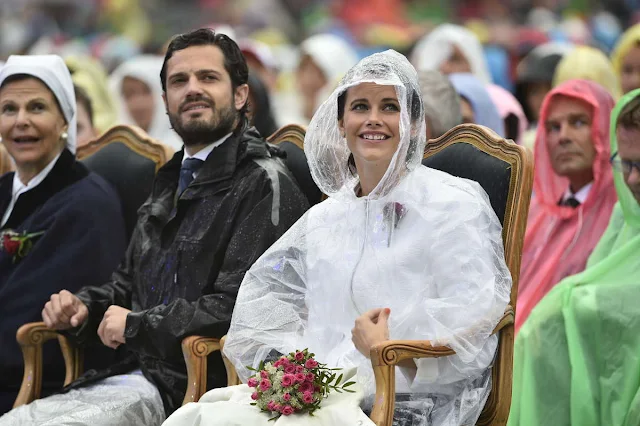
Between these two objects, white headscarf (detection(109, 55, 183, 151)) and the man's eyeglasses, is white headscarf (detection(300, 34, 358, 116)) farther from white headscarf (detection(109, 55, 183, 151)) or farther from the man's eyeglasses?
the man's eyeglasses

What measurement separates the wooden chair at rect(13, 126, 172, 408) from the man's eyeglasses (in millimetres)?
1740

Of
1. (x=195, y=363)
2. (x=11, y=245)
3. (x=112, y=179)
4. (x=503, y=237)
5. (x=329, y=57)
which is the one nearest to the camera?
(x=503, y=237)

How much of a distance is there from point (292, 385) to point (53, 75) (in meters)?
2.06

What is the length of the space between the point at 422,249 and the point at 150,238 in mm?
1178

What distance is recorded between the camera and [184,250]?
3.88 m

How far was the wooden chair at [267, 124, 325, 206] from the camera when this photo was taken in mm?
4102

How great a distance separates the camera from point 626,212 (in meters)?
4.09

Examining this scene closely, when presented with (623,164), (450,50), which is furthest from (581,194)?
(450,50)

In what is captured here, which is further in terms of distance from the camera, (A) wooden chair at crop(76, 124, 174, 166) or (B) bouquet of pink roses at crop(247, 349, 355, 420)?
(A) wooden chair at crop(76, 124, 174, 166)

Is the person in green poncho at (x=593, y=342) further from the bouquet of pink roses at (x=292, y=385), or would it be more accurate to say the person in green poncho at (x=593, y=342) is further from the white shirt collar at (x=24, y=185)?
the white shirt collar at (x=24, y=185)

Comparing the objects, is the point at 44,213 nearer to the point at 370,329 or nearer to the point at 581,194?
the point at 370,329

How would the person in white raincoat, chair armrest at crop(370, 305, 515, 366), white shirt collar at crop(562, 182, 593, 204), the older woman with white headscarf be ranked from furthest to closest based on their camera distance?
1. white shirt collar at crop(562, 182, 593, 204)
2. the older woman with white headscarf
3. the person in white raincoat
4. chair armrest at crop(370, 305, 515, 366)

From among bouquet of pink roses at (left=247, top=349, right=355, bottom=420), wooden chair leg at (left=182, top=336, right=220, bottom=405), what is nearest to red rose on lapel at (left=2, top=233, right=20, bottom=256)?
wooden chair leg at (left=182, top=336, right=220, bottom=405)

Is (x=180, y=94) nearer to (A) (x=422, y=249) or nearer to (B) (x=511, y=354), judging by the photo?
(A) (x=422, y=249)
